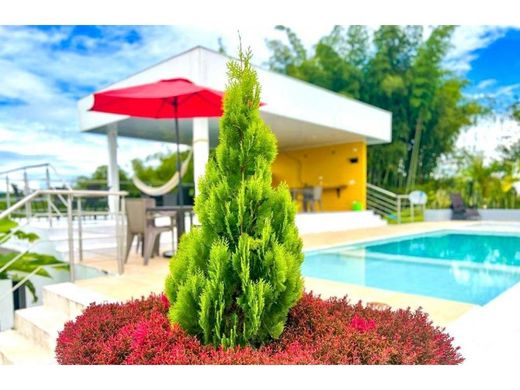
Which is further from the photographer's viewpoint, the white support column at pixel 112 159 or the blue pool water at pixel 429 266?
the white support column at pixel 112 159

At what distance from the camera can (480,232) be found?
10484mm

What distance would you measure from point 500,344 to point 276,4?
241 cm

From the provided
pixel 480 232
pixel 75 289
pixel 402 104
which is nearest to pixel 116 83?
pixel 75 289

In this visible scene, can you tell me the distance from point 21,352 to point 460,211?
14243mm

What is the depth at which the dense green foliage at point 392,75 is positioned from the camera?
46.5ft

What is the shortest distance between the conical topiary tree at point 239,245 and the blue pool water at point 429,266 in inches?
111

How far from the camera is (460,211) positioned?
1373 cm

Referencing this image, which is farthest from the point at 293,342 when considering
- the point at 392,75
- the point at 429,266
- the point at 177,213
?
the point at 392,75

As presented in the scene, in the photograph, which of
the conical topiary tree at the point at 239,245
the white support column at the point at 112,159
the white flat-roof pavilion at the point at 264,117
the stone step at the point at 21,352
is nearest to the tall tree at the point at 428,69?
the white flat-roof pavilion at the point at 264,117

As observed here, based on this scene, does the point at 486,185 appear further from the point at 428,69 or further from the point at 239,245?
the point at 239,245

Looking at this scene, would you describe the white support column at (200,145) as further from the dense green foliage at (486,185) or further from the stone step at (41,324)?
the dense green foliage at (486,185)
